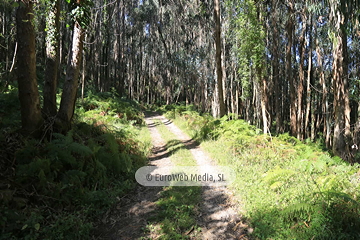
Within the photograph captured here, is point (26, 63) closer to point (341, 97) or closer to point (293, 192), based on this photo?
point (293, 192)

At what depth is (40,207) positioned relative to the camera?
3.83 m

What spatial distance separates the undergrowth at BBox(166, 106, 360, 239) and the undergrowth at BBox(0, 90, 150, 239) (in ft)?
8.56

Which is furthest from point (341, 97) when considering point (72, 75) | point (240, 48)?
point (72, 75)

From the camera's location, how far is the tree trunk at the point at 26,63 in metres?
5.04

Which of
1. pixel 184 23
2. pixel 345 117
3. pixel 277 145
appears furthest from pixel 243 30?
pixel 184 23

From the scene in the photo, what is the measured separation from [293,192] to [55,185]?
428 cm

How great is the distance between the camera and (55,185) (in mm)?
4230

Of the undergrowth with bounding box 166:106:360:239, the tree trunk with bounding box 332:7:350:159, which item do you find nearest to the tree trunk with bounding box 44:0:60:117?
the undergrowth with bounding box 166:106:360:239

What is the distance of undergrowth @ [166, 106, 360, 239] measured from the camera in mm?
3150

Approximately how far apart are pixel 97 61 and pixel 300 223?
2021 cm

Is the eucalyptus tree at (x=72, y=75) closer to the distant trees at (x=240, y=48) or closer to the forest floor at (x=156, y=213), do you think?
the distant trees at (x=240, y=48)

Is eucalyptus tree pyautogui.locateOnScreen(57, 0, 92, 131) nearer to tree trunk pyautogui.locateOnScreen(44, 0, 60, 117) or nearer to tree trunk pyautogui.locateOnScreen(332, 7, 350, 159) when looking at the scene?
→ tree trunk pyautogui.locateOnScreen(44, 0, 60, 117)

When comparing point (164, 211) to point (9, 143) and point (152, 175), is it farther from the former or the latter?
point (9, 143)

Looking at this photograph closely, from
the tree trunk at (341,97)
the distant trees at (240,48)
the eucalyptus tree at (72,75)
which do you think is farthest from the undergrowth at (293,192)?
the eucalyptus tree at (72,75)
